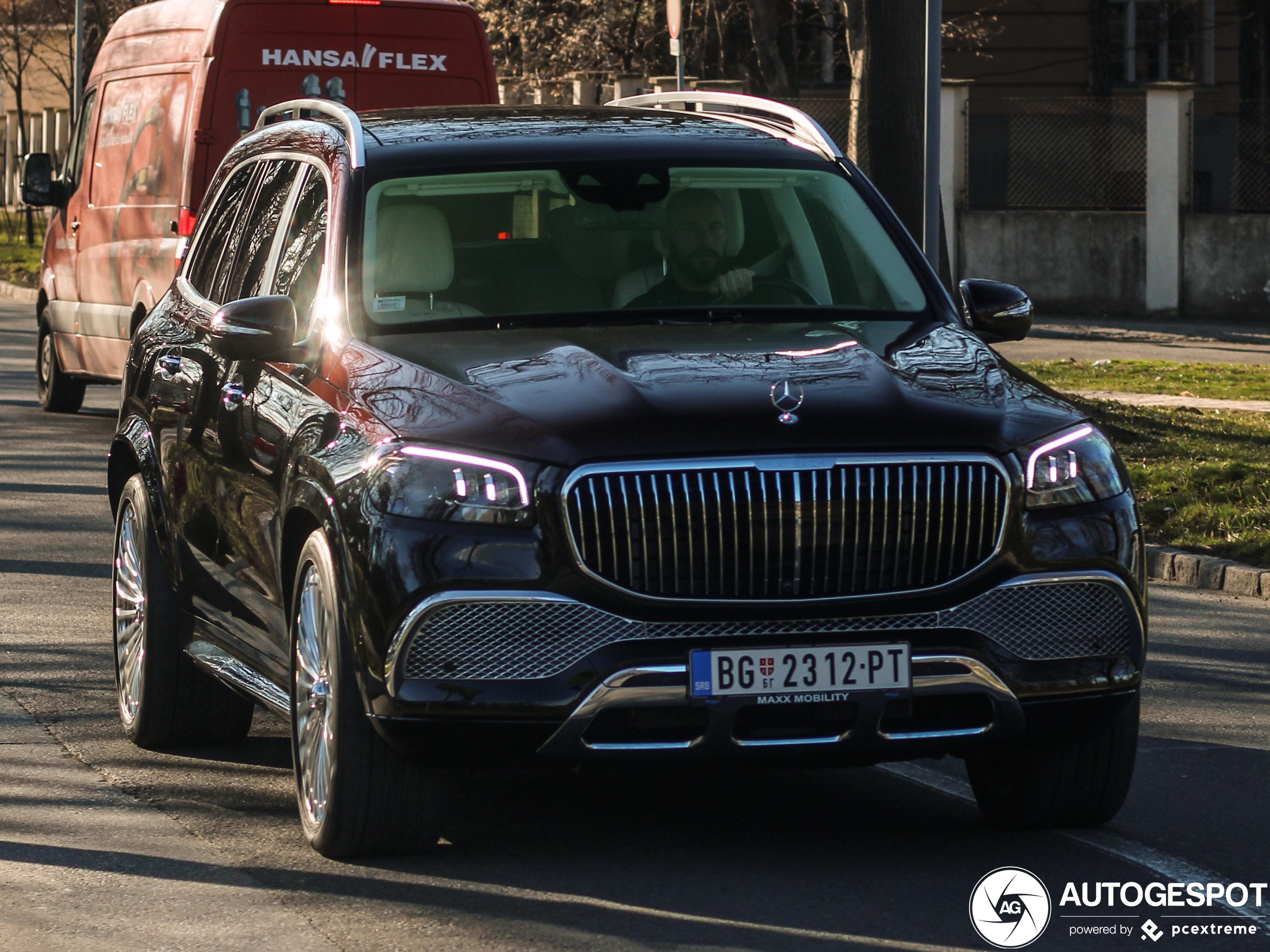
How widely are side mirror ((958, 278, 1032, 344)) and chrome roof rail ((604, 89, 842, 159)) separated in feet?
1.89

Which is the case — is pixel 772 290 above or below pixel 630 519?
above

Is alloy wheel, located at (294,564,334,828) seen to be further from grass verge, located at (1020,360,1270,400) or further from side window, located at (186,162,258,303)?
grass verge, located at (1020,360,1270,400)

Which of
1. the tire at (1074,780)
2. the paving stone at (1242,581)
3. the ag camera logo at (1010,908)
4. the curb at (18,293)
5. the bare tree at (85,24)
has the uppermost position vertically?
the bare tree at (85,24)

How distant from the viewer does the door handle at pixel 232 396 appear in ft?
21.0

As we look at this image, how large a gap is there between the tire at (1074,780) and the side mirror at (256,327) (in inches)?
83.2

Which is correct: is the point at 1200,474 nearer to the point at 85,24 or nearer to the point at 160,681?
the point at 160,681

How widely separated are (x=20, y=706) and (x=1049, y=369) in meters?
12.5

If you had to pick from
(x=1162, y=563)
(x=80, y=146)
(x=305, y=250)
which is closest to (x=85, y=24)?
(x=80, y=146)

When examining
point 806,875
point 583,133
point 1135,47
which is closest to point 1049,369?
point 583,133

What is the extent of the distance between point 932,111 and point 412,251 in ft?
28.6

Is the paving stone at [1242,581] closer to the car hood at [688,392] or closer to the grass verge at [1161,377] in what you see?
the car hood at [688,392]

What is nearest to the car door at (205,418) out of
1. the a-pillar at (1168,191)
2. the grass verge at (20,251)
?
the a-pillar at (1168,191)

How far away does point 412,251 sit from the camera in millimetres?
6379

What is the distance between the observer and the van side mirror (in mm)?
16922
